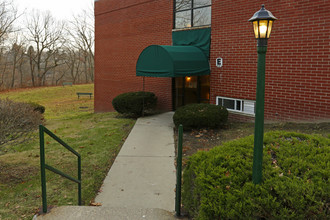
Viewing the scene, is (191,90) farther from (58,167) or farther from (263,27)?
(263,27)

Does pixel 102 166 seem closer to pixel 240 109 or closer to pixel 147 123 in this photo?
pixel 147 123

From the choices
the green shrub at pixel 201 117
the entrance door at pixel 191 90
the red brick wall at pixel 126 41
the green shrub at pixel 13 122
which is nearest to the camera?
the green shrub at pixel 13 122

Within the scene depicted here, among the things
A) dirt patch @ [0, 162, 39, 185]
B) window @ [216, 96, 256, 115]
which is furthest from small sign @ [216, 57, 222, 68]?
dirt patch @ [0, 162, 39, 185]

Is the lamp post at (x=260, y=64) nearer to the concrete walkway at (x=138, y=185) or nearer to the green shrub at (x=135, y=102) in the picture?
the concrete walkway at (x=138, y=185)

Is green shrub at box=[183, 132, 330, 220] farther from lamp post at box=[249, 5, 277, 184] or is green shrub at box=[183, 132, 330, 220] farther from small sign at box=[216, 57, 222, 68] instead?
small sign at box=[216, 57, 222, 68]

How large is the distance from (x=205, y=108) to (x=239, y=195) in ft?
22.7

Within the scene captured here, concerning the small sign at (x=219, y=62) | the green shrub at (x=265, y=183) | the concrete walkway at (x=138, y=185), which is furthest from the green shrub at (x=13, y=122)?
the small sign at (x=219, y=62)

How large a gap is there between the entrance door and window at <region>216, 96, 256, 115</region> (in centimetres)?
105

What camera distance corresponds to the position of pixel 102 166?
279 inches

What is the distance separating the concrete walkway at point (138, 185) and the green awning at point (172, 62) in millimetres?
2403

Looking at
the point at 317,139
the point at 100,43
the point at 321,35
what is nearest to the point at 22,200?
the point at 317,139

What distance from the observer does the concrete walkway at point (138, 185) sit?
12.9ft

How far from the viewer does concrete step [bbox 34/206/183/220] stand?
3756mm

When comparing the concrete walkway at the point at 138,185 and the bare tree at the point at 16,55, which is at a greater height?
the bare tree at the point at 16,55
